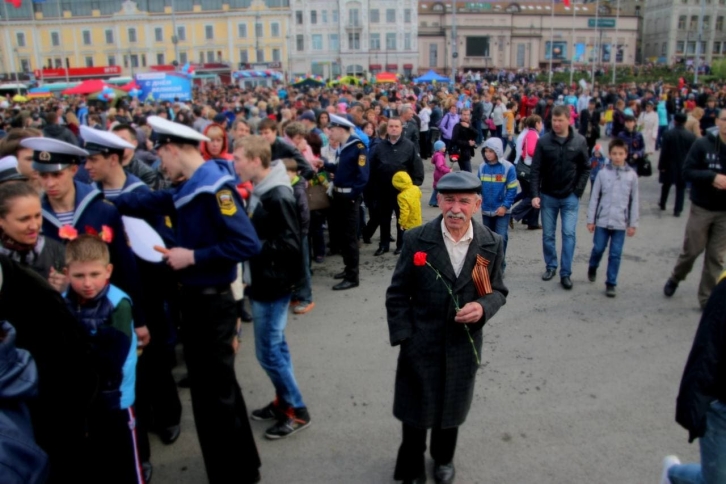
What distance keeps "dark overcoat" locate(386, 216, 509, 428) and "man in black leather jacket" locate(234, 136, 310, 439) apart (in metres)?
0.84

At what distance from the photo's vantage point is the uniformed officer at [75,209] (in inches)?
132

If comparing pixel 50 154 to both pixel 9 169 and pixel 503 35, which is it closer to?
pixel 9 169

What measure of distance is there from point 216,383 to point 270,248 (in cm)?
91

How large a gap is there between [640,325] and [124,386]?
16.3ft

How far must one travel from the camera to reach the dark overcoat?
3264 millimetres

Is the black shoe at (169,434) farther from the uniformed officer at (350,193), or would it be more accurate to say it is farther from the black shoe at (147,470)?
the uniformed officer at (350,193)

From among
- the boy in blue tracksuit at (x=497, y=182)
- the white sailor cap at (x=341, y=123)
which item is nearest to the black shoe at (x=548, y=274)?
the boy in blue tracksuit at (x=497, y=182)

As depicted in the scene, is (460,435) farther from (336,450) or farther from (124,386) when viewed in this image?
(124,386)

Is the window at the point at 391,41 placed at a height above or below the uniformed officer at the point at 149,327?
above

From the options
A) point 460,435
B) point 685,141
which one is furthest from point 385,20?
point 460,435

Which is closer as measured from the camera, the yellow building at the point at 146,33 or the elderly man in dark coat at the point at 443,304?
the elderly man in dark coat at the point at 443,304

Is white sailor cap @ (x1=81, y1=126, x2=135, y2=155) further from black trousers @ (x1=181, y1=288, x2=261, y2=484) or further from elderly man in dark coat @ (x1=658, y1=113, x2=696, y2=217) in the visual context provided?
elderly man in dark coat @ (x1=658, y1=113, x2=696, y2=217)

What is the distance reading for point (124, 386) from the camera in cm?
316

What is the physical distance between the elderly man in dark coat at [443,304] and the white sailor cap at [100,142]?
1.90m
